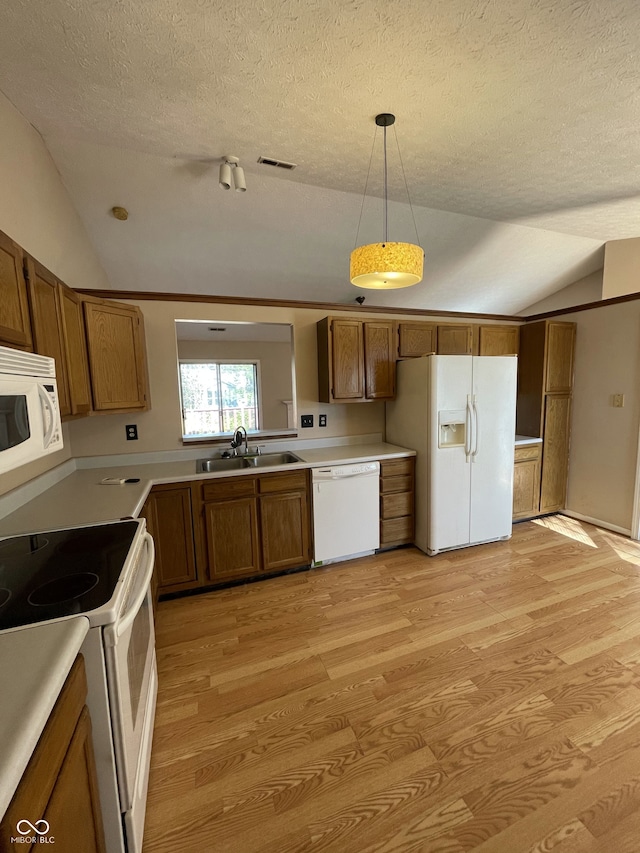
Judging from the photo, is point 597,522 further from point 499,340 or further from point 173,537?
point 173,537

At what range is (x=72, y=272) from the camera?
2895mm

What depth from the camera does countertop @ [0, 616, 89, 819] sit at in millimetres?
560

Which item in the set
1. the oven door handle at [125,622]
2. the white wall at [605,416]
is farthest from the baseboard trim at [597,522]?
the oven door handle at [125,622]

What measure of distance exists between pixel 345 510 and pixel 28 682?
2.38 meters

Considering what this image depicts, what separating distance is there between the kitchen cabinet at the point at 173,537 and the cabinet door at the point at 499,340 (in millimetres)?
3078

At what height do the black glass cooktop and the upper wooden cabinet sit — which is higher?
the upper wooden cabinet

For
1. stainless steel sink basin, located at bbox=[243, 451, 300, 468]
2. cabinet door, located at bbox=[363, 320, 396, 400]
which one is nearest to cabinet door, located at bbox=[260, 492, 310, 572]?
stainless steel sink basin, located at bbox=[243, 451, 300, 468]

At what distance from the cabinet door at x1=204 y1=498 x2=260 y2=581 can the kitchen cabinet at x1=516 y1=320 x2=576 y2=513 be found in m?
2.97

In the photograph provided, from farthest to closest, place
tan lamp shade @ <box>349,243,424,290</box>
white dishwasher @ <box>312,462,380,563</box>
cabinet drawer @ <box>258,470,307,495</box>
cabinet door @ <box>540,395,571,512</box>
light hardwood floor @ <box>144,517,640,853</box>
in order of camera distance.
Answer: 1. cabinet door @ <box>540,395,571,512</box>
2. white dishwasher @ <box>312,462,380,563</box>
3. cabinet drawer @ <box>258,470,307,495</box>
4. tan lamp shade @ <box>349,243,424,290</box>
5. light hardwood floor @ <box>144,517,640,853</box>

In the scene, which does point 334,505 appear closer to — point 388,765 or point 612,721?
point 388,765

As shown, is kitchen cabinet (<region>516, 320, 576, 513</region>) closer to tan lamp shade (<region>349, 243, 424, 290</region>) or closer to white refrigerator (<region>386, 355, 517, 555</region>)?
white refrigerator (<region>386, 355, 517, 555</region>)

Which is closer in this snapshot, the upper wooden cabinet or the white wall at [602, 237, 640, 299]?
the upper wooden cabinet

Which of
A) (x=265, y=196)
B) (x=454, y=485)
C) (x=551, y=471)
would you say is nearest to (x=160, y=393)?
(x=265, y=196)

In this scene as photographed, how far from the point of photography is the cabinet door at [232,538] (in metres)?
2.62
